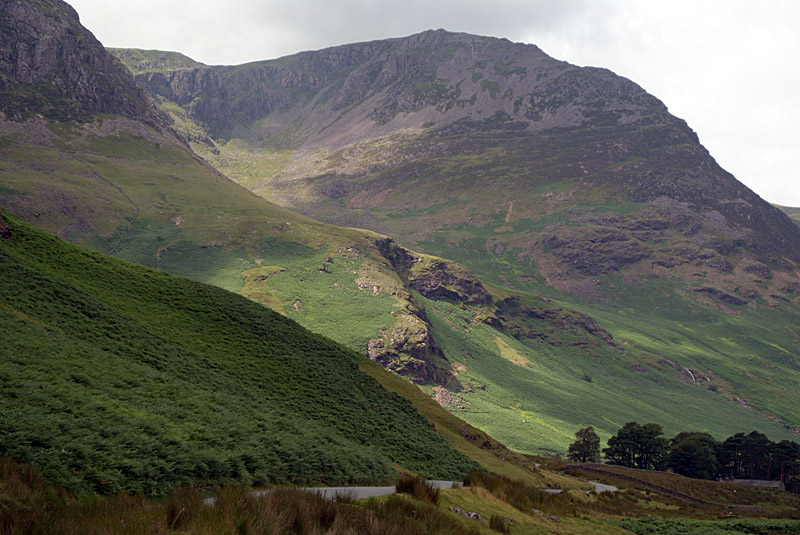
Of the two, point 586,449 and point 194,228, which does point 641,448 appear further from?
point 194,228

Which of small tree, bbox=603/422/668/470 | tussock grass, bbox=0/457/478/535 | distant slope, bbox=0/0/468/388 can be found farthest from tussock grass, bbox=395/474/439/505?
distant slope, bbox=0/0/468/388

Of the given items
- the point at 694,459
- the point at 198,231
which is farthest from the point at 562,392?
the point at 198,231

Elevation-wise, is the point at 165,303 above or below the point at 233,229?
below

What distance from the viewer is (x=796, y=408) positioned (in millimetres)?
152125

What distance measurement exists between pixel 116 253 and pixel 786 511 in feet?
429

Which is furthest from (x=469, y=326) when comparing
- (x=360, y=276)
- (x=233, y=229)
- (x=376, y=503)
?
(x=376, y=503)

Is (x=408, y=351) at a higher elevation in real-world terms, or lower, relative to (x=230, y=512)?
lower

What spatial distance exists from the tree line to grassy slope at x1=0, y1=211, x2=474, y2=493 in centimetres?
5588

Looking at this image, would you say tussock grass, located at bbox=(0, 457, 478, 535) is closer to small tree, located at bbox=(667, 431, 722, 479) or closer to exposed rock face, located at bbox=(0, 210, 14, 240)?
exposed rock face, located at bbox=(0, 210, 14, 240)

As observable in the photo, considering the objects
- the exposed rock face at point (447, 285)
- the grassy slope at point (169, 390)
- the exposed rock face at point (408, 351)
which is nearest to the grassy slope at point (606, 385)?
the exposed rock face at point (447, 285)

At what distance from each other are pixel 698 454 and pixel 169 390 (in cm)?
8208

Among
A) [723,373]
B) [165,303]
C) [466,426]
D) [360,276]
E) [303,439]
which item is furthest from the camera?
[723,373]

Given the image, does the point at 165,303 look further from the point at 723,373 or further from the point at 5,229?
the point at 723,373

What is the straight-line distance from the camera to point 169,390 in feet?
70.5
